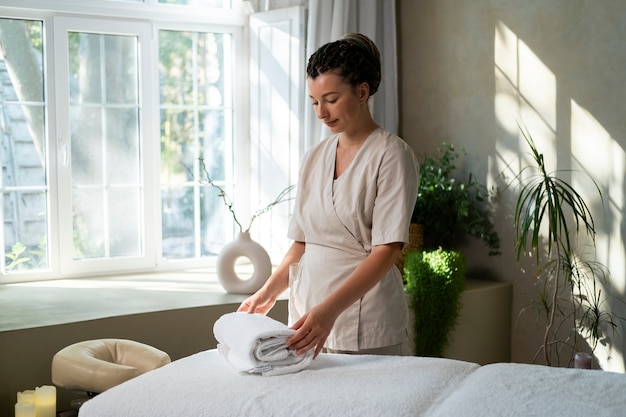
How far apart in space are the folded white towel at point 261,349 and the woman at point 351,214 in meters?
0.11

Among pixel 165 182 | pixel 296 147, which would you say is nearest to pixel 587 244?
pixel 296 147

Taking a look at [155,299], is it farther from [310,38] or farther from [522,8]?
[522,8]

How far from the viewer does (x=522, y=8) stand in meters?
3.90

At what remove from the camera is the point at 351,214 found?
6.57ft

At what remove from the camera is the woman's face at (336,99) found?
1.96 m

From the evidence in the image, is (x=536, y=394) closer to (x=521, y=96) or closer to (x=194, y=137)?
(x=521, y=96)

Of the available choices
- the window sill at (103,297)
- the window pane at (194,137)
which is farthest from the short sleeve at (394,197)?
the window pane at (194,137)

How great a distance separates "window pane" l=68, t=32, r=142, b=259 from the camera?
13.7 ft

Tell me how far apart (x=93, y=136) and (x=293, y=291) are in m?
2.42

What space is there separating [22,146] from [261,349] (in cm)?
274

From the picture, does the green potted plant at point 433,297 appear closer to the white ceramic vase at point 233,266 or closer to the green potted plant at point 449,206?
the green potted plant at point 449,206

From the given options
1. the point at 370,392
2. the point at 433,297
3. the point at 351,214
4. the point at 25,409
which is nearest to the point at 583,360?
the point at 433,297

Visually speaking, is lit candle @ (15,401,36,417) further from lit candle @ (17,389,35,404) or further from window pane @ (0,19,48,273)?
window pane @ (0,19,48,273)

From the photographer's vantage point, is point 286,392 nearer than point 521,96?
Yes
